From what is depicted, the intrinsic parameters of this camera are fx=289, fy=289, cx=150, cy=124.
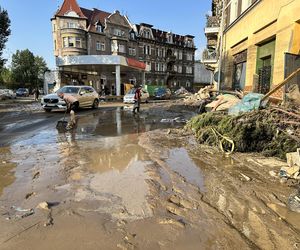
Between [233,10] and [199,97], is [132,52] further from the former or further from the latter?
[233,10]

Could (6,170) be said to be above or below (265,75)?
below

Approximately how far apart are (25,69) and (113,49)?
25.0m

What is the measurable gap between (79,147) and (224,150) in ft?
13.2

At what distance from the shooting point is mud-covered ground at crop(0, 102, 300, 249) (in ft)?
11.0

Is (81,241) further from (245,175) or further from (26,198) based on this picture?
(245,175)

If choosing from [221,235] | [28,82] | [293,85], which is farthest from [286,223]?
[28,82]

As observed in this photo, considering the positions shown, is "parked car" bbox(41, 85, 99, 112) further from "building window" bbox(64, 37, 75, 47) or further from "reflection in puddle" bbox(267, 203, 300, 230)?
"building window" bbox(64, 37, 75, 47)

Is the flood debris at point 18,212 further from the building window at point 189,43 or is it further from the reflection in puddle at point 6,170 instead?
the building window at point 189,43

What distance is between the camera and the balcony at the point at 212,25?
28.0 meters

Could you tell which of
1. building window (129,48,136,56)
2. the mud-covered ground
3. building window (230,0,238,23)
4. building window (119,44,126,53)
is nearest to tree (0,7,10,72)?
building window (230,0,238,23)

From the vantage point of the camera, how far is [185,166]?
650cm

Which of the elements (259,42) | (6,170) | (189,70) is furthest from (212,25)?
(189,70)

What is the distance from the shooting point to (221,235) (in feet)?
11.3

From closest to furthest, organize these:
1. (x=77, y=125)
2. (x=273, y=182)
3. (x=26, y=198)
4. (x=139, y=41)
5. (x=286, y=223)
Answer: (x=286, y=223) → (x=26, y=198) → (x=273, y=182) → (x=77, y=125) → (x=139, y=41)
